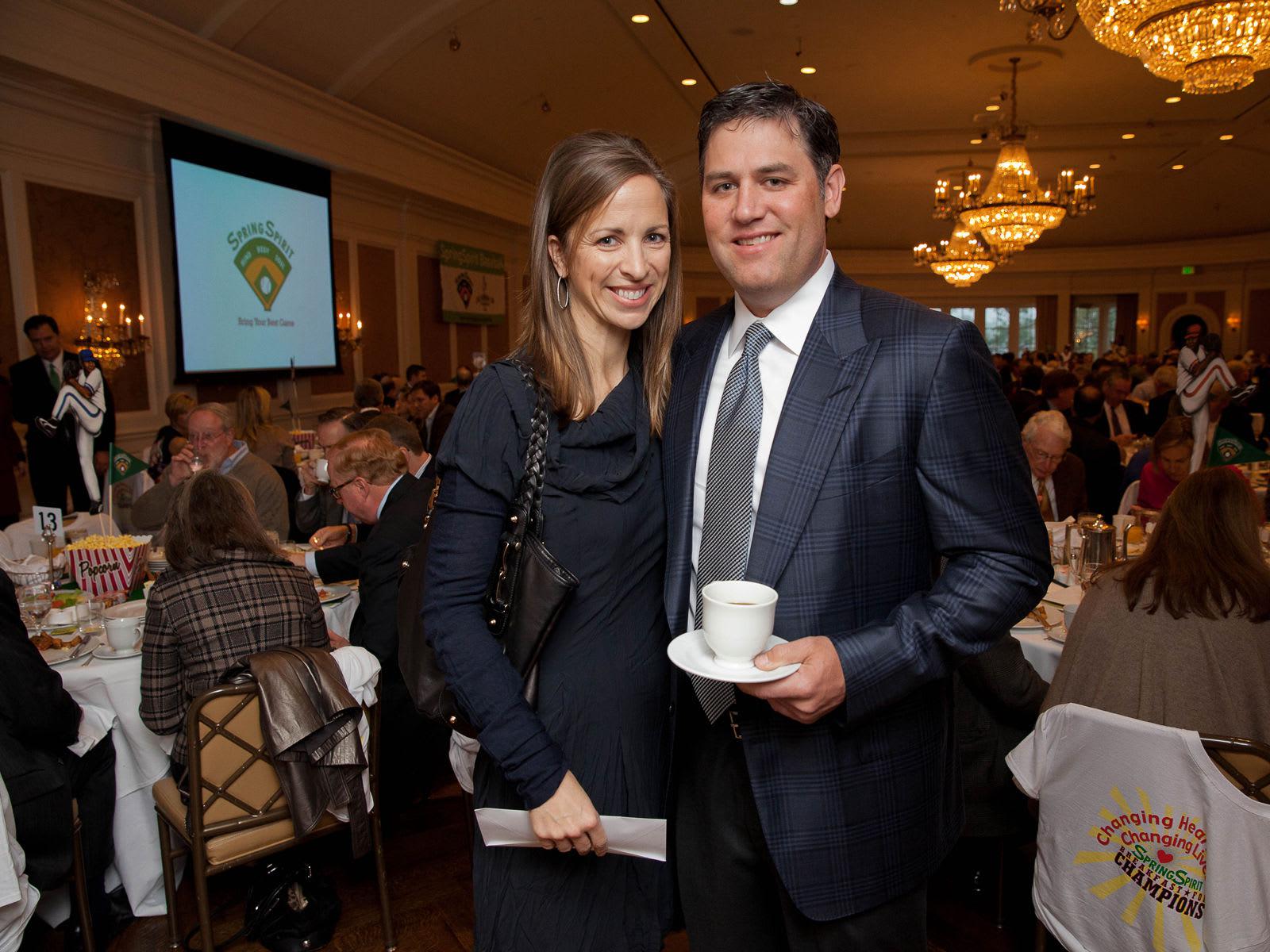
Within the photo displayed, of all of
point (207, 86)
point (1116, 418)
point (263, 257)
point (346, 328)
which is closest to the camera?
point (207, 86)

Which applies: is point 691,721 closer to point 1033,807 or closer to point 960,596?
point 960,596

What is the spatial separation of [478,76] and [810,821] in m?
8.87

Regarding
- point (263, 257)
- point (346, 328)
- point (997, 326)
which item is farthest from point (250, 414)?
point (997, 326)

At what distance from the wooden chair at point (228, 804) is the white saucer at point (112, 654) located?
1.30 feet

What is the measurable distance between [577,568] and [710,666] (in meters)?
0.33

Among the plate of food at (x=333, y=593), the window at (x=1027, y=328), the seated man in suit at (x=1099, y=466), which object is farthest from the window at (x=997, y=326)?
the plate of food at (x=333, y=593)

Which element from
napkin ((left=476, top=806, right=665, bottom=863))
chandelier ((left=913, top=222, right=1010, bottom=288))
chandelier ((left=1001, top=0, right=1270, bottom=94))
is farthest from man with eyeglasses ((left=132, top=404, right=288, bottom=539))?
chandelier ((left=913, top=222, right=1010, bottom=288))

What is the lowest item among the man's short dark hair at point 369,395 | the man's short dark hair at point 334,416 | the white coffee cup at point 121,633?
the white coffee cup at point 121,633

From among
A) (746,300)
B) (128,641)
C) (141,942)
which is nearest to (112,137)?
(128,641)

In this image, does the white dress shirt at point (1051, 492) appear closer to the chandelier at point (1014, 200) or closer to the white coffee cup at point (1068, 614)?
the white coffee cup at point (1068, 614)

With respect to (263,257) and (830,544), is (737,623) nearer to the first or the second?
(830,544)

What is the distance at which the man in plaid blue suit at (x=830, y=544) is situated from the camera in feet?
4.03

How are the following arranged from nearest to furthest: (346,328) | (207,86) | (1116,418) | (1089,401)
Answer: (1089,401)
(207,86)
(1116,418)
(346,328)

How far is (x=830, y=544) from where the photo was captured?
1268 millimetres
